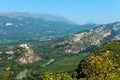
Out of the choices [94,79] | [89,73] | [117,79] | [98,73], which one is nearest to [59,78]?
[94,79]

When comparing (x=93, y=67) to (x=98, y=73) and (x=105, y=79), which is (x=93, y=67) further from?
(x=105, y=79)

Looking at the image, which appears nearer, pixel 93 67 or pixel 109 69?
pixel 109 69

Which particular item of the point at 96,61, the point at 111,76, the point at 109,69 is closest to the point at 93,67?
the point at 96,61

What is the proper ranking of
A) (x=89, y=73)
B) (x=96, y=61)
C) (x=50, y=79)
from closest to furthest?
(x=50, y=79)
(x=96, y=61)
(x=89, y=73)

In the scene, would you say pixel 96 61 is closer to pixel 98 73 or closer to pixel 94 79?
pixel 98 73

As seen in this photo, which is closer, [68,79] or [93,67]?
[68,79]

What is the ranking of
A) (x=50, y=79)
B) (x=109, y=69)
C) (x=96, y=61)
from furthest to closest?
(x=96, y=61), (x=109, y=69), (x=50, y=79)

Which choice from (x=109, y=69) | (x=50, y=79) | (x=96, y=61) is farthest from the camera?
(x=96, y=61)

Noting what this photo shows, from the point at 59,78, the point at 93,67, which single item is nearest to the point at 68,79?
the point at 59,78
